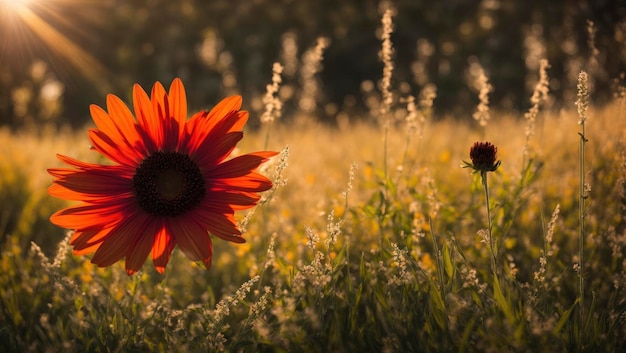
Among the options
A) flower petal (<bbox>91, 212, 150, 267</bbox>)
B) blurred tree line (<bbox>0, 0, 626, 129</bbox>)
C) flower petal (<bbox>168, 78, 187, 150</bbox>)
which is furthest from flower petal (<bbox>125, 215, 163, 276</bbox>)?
blurred tree line (<bbox>0, 0, 626, 129</bbox>)

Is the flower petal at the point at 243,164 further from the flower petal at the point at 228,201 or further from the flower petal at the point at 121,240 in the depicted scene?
the flower petal at the point at 121,240

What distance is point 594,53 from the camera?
208 centimetres

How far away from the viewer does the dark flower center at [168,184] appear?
1.57 m

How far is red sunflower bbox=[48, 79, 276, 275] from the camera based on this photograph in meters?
1.50

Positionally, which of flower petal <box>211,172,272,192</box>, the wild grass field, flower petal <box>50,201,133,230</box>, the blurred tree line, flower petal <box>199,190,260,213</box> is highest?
the blurred tree line

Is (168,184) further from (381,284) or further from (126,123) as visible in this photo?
(381,284)

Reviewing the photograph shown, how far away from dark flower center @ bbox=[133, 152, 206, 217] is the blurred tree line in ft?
32.3

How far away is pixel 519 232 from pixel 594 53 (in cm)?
90

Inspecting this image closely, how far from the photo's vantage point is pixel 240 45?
1277 cm

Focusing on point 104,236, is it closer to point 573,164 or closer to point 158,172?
point 158,172

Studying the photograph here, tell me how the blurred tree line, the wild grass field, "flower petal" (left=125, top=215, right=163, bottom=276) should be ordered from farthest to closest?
the blurred tree line
"flower petal" (left=125, top=215, right=163, bottom=276)
the wild grass field

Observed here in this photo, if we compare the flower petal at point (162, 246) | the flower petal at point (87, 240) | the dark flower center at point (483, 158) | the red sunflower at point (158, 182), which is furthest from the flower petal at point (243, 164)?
the dark flower center at point (483, 158)

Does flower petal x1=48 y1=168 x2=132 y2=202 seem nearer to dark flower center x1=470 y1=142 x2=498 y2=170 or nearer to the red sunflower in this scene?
the red sunflower

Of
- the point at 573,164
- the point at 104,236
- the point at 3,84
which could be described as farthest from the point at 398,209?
the point at 3,84
